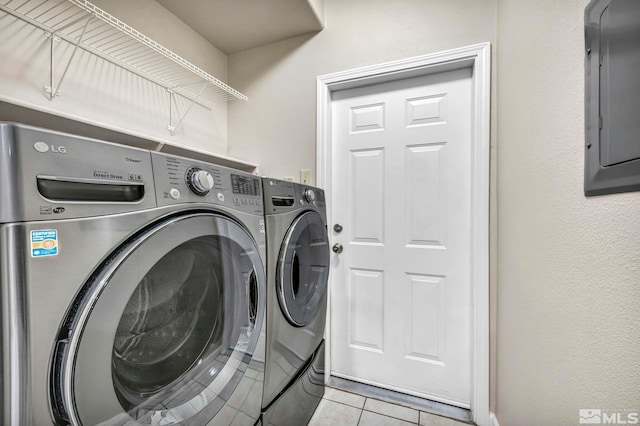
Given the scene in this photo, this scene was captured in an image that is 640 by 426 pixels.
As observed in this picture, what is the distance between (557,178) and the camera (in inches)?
31.3

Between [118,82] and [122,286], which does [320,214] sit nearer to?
[122,286]

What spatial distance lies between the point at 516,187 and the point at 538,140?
0.82 feet

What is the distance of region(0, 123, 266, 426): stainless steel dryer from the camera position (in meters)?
0.40

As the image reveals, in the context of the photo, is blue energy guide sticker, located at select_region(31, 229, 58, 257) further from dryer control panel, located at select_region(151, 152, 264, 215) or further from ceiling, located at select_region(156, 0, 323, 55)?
ceiling, located at select_region(156, 0, 323, 55)

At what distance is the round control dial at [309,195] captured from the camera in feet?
4.10

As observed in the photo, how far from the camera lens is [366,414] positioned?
4.68 ft

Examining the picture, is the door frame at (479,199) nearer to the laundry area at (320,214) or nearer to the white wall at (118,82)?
the laundry area at (320,214)

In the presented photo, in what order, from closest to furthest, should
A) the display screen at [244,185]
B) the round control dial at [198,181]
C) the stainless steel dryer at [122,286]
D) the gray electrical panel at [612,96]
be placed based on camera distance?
the stainless steel dryer at [122,286]
the gray electrical panel at [612,96]
the round control dial at [198,181]
the display screen at [244,185]

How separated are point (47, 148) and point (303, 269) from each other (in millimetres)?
998

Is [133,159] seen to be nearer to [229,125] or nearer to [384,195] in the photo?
[384,195]

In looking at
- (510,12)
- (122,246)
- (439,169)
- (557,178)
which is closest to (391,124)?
(439,169)

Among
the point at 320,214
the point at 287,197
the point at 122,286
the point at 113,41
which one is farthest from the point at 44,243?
the point at 113,41

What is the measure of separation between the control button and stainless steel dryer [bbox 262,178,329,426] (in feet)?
1.17

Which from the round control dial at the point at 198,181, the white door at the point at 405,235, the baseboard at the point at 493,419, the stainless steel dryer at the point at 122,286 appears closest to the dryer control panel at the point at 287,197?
the stainless steel dryer at the point at 122,286
